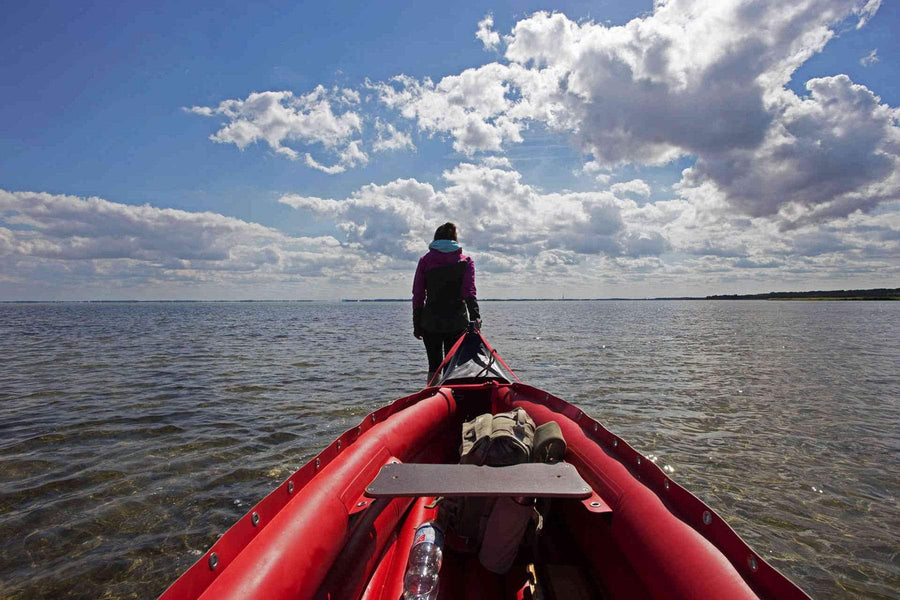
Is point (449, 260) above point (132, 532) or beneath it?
above

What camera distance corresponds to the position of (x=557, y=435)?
3.04 metres

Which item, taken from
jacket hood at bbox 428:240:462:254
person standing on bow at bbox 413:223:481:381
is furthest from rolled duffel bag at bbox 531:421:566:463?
jacket hood at bbox 428:240:462:254

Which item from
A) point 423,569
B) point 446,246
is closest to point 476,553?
point 423,569

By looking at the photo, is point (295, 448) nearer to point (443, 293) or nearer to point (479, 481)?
point (443, 293)

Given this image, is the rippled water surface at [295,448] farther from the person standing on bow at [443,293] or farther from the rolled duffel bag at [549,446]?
the rolled duffel bag at [549,446]

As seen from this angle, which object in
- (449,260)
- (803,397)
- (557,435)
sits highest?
(449,260)

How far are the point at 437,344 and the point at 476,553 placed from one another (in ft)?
14.2

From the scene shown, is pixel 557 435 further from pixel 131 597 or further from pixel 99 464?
pixel 99 464

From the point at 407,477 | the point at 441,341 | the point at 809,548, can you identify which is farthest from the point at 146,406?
the point at 809,548

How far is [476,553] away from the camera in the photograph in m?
3.12

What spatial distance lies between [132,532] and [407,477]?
144 inches

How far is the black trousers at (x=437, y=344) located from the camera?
7.20 metres

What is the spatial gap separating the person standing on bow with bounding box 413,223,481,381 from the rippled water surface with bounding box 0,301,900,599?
2664 mm

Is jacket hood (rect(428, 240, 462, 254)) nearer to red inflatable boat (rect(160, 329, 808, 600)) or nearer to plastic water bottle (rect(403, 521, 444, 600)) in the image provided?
red inflatable boat (rect(160, 329, 808, 600))
